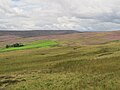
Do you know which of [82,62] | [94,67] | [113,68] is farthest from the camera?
[82,62]

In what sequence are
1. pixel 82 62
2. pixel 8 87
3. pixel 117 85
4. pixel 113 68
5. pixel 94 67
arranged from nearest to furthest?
pixel 117 85 < pixel 8 87 < pixel 113 68 < pixel 94 67 < pixel 82 62

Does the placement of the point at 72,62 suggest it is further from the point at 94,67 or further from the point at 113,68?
the point at 113,68

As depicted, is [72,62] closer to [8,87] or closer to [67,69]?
[67,69]

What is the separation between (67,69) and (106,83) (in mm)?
13823

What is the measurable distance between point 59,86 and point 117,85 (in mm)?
6154

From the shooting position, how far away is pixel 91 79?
31.4 metres

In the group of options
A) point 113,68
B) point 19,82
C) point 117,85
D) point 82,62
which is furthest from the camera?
point 82,62

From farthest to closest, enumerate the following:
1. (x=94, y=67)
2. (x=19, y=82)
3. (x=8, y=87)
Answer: (x=94, y=67) → (x=19, y=82) → (x=8, y=87)

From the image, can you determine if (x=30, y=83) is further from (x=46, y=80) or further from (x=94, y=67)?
(x=94, y=67)

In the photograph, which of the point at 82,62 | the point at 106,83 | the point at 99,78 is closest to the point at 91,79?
the point at 99,78

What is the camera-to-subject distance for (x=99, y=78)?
3156 cm

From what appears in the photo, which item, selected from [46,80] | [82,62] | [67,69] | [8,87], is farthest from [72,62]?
[8,87]

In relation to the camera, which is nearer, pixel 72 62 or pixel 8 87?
pixel 8 87

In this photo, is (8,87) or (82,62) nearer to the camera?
(8,87)
